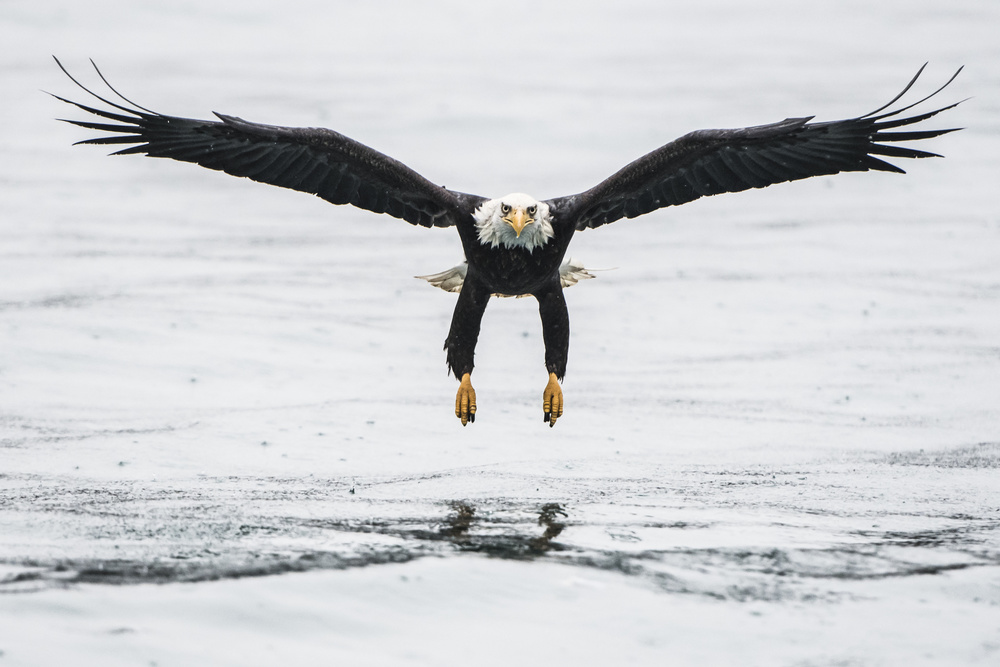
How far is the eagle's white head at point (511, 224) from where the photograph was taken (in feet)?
20.9

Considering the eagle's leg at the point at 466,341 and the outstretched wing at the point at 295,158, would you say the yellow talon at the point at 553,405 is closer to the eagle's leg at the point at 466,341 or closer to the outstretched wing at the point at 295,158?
the eagle's leg at the point at 466,341

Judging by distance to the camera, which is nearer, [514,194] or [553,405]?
A: [514,194]

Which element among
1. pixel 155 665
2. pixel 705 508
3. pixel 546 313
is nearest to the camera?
pixel 155 665

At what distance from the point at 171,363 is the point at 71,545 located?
3.37 m

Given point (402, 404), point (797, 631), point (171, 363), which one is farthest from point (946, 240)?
point (797, 631)

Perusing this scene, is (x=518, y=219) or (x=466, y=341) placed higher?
(x=518, y=219)

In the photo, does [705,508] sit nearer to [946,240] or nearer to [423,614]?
[423,614]

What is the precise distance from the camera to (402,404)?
24.6 ft

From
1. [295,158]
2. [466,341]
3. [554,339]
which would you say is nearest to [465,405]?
[466,341]

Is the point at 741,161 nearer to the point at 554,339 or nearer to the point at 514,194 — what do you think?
the point at 514,194

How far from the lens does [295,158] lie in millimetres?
6637

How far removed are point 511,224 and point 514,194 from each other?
0.29m

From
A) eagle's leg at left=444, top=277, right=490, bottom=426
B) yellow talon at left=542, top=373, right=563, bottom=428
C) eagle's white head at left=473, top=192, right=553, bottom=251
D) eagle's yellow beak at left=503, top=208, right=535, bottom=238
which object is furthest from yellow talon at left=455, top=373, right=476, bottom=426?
eagle's yellow beak at left=503, top=208, right=535, bottom=238

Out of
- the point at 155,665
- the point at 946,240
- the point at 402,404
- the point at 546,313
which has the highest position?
the point at 946,240
